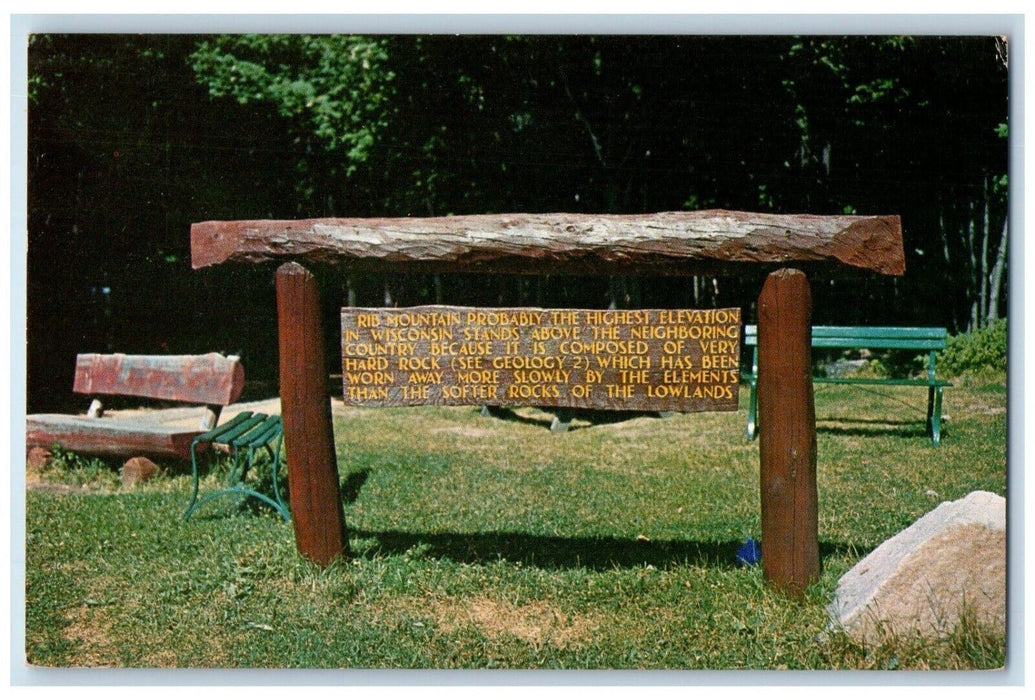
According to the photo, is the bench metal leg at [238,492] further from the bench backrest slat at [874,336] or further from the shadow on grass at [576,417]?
the bench backrest slat at [874,336]

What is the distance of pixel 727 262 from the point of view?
4.01 m

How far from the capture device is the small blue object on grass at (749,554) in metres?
4.67

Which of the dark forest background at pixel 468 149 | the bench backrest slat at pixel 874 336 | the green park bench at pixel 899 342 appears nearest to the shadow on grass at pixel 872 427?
the green park bench at pixel 899 342

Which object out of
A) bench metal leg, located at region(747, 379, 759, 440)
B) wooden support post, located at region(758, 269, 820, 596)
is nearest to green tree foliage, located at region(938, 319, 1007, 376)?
wooden support post, located at region(758, 269, 820, 596)

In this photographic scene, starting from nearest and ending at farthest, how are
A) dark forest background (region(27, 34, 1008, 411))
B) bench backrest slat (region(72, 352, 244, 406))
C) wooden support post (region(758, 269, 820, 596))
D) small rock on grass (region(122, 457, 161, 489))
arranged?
wooden support post (region(758, 269, 820, 596)) → dark forest background (region(27, 34, 1008, 411)) → small rock on grass (region(122, 457, 161, 489)) → bench backrest slat (region(72, 352, 244, 406))

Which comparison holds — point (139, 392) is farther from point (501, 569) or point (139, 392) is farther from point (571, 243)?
point (571, 243)

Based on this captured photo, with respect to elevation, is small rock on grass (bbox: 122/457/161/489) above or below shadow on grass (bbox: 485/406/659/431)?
above

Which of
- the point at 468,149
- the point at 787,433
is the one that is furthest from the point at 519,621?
the point at 468,149

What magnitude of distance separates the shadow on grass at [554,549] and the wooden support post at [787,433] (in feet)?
1.70

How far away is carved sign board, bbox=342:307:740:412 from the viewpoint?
13.7ft

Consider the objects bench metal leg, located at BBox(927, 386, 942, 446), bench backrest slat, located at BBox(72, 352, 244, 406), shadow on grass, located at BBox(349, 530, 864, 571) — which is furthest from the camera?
bench backrest slat, located at BBox(72, 352, 244, 406)

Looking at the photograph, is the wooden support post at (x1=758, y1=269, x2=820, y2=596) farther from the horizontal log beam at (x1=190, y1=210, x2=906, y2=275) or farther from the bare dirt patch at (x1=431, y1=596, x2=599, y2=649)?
the bare dirt patch at (x1=431, y1=596, x2=599, y2=649)

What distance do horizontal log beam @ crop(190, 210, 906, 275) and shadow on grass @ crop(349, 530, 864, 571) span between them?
167cm

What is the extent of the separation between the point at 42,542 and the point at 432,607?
7.93ft
